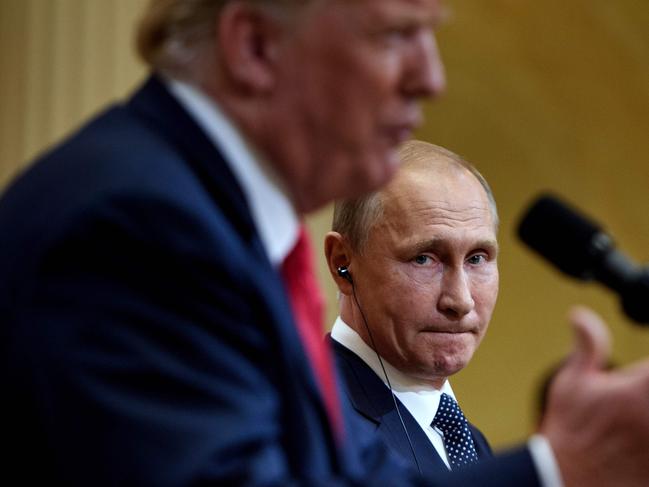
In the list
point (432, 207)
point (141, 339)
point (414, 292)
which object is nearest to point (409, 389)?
point (414, 292)

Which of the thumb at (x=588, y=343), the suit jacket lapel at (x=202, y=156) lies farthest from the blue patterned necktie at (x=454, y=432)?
the suit jacket lapel at (x=202, y=156)

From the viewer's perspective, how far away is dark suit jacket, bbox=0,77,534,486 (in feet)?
4.29

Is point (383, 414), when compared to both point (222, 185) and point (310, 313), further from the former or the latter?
point (222, 185)

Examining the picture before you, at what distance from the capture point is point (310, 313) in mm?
1694

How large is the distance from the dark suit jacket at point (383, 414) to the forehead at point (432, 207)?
0.36 meters

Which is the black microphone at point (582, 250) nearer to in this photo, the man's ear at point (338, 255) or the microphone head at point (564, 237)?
the microphone head at point (564, 237)

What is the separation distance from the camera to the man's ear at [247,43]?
160 centimetres

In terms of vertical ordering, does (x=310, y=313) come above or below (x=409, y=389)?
above

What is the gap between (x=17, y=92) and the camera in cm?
397

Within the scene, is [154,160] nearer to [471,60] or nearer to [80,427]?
[80,427]

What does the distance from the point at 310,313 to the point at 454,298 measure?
1459 mm

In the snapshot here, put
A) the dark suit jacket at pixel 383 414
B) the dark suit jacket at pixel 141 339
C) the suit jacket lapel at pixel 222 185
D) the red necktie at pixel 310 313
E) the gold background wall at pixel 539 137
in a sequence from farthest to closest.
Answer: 1. the gold background wall at pixel 539 137
2. the dark suit jacket at pixel 383 414
3. the red necktie at pixel 310 313
4. the suit jacket lapel at pixel 222 185
5. the dark suit jacket at pixel 141 339

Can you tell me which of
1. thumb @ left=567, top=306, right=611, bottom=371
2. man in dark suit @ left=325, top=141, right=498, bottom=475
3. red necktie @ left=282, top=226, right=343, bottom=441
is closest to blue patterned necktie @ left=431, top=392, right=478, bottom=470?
man in dark suit @ left=325, top=141, right=498, bottom=475

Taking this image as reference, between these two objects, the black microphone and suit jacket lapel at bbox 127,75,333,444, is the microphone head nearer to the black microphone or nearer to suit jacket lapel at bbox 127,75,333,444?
the black microphone
